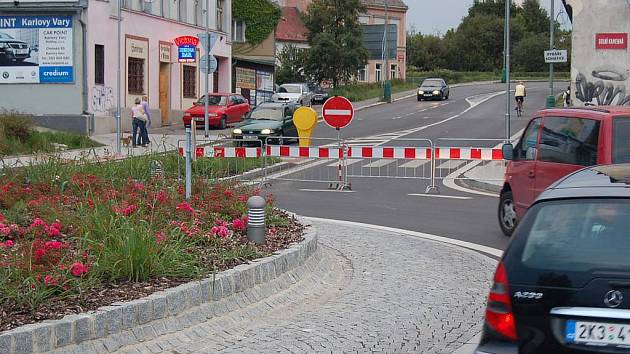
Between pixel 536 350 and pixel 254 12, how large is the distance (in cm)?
5522

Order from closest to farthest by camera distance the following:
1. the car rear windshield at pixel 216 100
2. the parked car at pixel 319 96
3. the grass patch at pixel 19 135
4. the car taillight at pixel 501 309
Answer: the car taillight at pixel 501 309 < the grass patch at pixel 19 135 < the car rear windshield at pixel 216 100 < the parked car at pixel 319 96

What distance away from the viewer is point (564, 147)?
1192 centimetres

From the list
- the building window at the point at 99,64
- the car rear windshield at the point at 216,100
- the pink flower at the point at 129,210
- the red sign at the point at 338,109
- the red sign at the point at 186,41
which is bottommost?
the pink flower at the point at 129,210

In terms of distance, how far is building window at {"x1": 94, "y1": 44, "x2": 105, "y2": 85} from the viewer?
113 ft

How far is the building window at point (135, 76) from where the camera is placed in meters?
37.7

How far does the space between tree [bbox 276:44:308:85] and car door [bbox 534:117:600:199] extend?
59164 millimetres

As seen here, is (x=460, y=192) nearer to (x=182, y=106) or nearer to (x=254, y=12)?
(x=182, y=106)

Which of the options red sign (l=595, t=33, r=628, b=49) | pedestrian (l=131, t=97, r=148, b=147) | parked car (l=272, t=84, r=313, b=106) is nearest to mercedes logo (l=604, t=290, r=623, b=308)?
pedestrian (l=131, t=97, r=148, b=147)

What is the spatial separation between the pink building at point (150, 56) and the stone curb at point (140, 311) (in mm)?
26457

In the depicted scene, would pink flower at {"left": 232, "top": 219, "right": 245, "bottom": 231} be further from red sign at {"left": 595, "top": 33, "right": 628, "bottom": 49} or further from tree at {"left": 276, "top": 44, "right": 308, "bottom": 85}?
tree at {"left": 276, "top": 44, "right": 308, "bottom": 85}

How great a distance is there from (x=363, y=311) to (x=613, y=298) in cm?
418

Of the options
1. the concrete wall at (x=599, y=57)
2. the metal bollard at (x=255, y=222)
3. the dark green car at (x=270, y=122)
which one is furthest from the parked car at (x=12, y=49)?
the metal bollard at (x=255, y=222)

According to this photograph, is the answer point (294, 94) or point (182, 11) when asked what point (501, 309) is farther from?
point (294, 94)

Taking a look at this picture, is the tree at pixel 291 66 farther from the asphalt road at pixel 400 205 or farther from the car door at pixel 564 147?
the car door at pixel 564 147
